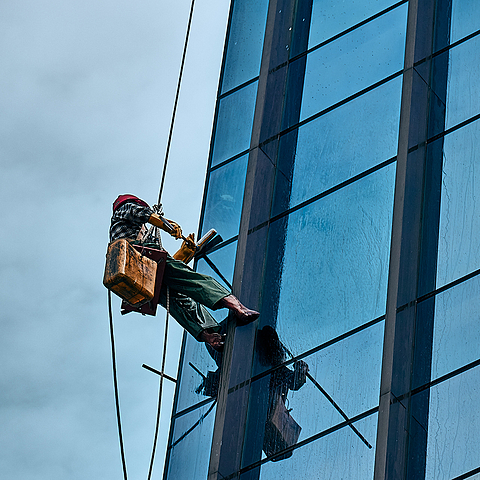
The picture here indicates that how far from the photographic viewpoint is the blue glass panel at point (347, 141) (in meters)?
15.4

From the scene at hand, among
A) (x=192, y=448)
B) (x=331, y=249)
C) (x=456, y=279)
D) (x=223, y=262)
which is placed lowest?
(x=192, y=448)

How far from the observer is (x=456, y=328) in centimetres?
1373

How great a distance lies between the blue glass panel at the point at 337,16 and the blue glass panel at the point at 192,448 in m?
5.13

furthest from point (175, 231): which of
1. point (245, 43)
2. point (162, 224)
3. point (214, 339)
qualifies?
point (245, 43)

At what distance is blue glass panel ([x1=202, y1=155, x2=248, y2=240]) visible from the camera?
1620cm

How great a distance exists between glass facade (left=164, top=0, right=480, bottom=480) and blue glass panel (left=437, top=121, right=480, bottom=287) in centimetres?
2

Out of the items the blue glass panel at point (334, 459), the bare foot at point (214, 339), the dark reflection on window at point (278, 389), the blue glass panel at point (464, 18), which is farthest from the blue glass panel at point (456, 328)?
the blue glass panel at point (464, 18)

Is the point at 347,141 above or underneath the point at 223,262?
above

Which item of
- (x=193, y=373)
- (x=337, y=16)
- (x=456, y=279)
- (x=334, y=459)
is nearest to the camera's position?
(x=334, y=459)

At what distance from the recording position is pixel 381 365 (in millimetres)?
13836

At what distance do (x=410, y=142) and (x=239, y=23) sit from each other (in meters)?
4.09

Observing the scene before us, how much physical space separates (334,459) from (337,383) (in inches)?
34.4

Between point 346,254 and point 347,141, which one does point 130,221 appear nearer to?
point 346,254

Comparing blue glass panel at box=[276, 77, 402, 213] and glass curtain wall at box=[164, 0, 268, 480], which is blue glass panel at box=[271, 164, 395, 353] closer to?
blue glass panel at box=[276, 77, 402, 213]
